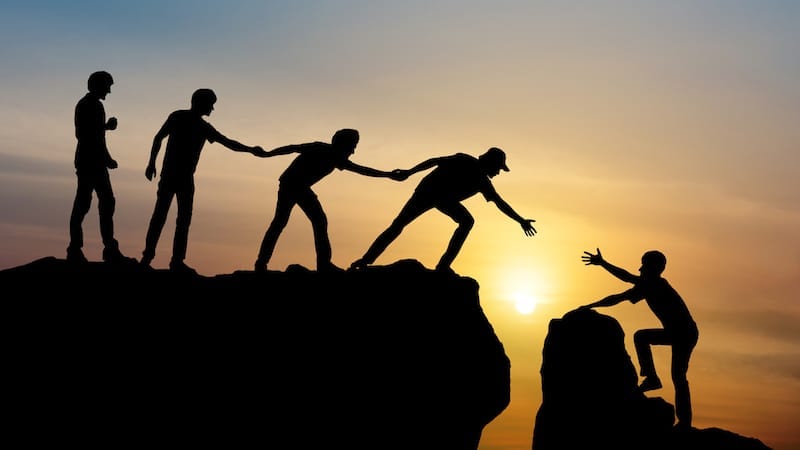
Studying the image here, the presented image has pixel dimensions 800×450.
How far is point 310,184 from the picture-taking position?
60.2 ft

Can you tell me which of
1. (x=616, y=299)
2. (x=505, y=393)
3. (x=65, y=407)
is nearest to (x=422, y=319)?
(x=505, y=393)

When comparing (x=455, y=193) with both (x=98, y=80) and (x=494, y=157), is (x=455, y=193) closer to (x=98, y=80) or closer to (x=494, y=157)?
(x=494, y=157)

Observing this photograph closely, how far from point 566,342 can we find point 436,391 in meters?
4.70

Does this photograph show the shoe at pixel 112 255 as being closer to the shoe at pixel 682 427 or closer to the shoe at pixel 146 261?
the shoe at pixel 146 261

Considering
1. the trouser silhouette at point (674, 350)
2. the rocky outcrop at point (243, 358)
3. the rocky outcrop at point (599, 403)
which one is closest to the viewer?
the rocky outcrop at point (243, 358)

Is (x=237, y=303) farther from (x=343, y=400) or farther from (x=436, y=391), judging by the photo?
(x=436, y=391)

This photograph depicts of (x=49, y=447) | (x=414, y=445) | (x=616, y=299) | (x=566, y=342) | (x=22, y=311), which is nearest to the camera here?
(x=49, y=447)

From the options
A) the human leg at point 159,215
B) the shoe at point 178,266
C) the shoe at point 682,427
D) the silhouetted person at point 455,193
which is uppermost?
the silhouetted person at point 455,193

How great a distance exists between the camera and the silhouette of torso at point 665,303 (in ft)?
64.2

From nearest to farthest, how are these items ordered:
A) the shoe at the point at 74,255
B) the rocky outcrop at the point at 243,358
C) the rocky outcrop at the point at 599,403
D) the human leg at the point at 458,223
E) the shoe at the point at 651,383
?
the rocky outcrop at the point at 243,358, the shoe at the point at 74,255, the human leg at the point at 458,223, the shoe at the point at 651,383, the rocky outcrop at the point at 599,403

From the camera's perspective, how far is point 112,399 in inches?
652

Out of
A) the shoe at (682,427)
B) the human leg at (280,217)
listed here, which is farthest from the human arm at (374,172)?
the shoe at (682,427)

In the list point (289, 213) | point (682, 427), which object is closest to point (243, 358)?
point (289, 213)

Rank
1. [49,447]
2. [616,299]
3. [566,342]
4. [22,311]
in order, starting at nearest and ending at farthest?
[49,447] → [22,311] → [616,299] → [566,342]
